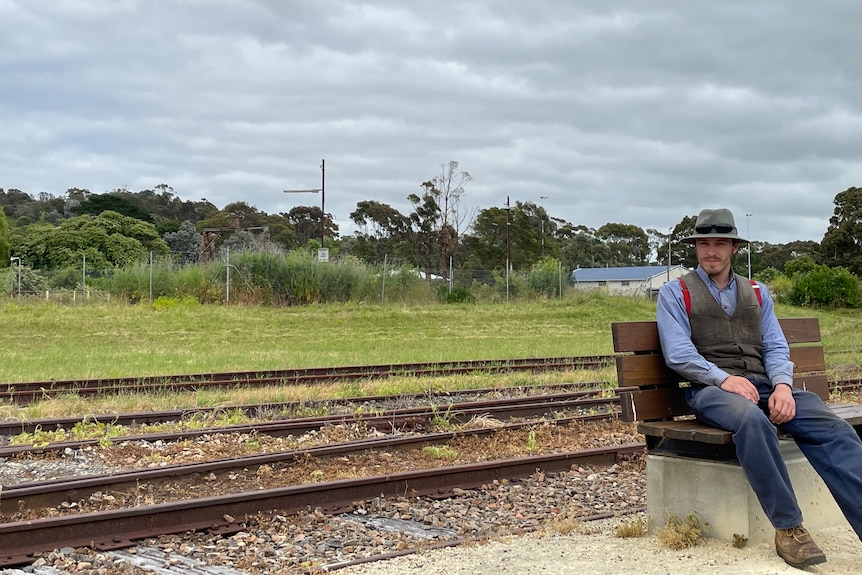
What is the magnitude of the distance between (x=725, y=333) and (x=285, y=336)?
2056 cm

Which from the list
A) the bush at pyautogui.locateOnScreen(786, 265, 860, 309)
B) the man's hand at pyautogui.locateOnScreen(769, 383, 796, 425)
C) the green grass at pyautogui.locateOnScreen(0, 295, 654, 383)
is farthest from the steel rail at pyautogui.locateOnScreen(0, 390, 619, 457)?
the bush at pyautogui.locateOnScreen(786, 265, 860, 309)

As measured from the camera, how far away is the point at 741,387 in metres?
4.66

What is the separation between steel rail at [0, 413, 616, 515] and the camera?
5.97 metres

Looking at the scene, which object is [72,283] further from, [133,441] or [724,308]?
[724,308]

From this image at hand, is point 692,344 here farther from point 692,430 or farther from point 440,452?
point 440,452

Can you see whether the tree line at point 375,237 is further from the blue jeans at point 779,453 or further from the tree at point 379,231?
the blue jeans at point 779,453

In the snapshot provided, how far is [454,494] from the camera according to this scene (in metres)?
6.69

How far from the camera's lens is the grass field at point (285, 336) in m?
17.4

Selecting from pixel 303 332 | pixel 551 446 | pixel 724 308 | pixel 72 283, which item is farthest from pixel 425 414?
pixel 72 283

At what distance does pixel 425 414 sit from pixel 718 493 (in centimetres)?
550

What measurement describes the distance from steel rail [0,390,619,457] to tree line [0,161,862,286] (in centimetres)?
2462

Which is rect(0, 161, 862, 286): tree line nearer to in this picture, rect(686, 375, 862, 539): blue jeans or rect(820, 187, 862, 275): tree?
rect(820, 187, 862, 275): tree

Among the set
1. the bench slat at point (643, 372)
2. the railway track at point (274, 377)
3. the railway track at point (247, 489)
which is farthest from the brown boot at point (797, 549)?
the railway track at point (274, 377)

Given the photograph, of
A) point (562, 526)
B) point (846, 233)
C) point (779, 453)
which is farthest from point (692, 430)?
point (846, 233)
